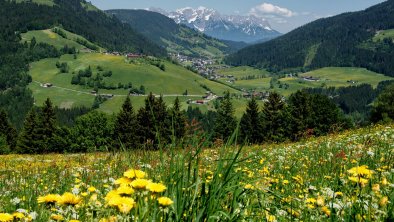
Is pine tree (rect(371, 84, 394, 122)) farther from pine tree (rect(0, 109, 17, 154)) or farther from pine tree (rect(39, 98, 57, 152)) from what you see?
pine tree (rect(0, 109, 17, 154))

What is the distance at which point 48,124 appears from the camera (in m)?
77.9

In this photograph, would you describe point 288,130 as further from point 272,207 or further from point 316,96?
point 272,207

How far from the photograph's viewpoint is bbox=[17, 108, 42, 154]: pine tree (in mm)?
75062

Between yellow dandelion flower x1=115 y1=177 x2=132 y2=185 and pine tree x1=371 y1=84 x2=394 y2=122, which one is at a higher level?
yellow dandelion flower x1=115 y1=177 x2=132 y2=185

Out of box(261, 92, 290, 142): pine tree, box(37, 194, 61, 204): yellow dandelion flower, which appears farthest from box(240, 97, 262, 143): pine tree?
box(37, 194, 61, 204): yellow dandelion flower

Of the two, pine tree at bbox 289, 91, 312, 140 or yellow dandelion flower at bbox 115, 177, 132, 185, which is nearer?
yellow dandelion flower at bbox 115, 177, 132, 185

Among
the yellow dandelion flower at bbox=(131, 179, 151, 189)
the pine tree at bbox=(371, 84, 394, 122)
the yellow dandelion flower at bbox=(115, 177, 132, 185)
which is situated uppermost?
the yellow dandelion flower at bbox=(131, 179, 151, 189)

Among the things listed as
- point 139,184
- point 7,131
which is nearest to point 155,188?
point 139,184

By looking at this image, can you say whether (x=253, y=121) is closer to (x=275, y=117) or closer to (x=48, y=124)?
(x=275, y=117)

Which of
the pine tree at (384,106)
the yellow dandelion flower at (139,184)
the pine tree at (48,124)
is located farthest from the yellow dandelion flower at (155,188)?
the pine tree at (48,124)

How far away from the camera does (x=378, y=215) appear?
117 inches

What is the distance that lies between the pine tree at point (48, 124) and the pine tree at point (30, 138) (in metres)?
1.07

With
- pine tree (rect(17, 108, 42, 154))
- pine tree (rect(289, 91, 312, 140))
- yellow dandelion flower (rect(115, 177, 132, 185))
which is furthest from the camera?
pine tree (rect(17, 108, 42, 154))

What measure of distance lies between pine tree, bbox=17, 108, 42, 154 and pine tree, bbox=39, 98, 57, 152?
107 cm
